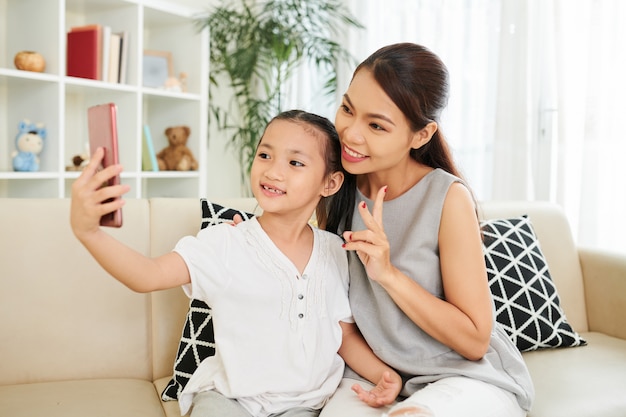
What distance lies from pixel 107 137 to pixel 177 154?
2.50 meters

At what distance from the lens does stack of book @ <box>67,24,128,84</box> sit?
121 inches

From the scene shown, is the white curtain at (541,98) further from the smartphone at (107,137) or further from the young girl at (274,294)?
the smartphone at (107,137)

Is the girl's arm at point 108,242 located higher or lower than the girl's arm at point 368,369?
higher

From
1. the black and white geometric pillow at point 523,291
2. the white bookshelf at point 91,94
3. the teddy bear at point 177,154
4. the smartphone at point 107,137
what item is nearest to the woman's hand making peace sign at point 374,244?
the smartphone at point 107,137

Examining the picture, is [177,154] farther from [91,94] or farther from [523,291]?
[523,291]

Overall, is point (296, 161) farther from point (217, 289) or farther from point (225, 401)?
point (225, 401)

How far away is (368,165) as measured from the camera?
137 centimetres

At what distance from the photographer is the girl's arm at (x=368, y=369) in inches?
52.1

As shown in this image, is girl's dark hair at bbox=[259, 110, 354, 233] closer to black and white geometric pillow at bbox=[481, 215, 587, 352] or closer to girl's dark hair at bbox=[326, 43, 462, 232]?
girl's dark hair at bbox=[326, 43, 462, 232]

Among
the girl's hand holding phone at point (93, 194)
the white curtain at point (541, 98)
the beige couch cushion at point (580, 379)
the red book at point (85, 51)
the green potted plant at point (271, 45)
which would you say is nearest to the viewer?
the girl's hand holding phone at point (93, 194)

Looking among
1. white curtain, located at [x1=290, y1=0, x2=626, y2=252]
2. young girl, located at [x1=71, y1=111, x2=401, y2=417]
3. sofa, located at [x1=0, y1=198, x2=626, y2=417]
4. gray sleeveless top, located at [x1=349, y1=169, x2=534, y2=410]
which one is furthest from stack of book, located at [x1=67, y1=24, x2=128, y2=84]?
gray sleeveless top, located at [x1=349, y1=169, x2=534, y2=410]

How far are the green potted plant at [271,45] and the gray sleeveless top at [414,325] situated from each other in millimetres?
2299

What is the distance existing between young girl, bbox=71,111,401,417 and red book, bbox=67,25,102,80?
2014 millimetres

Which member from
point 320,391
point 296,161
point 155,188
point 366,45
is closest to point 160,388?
point 320,391
